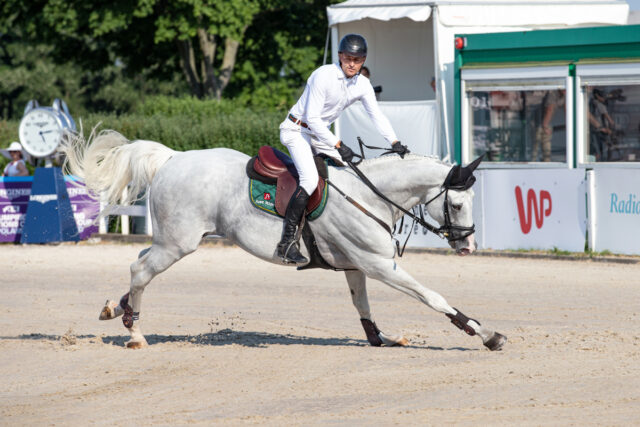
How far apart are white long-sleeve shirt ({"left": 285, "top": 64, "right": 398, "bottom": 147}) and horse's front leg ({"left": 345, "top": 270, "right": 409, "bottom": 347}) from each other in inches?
51.7

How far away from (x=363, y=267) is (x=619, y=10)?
1402cm

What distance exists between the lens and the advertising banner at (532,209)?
16.6m

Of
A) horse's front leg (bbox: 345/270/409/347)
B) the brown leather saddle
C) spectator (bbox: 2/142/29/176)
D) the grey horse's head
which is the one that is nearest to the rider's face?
the brown leather saddle

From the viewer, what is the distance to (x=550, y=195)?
16.8 meters

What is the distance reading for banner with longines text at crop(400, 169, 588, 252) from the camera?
54.6ft

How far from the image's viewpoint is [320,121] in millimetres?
8500

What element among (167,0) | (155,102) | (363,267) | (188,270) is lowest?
(188,270)

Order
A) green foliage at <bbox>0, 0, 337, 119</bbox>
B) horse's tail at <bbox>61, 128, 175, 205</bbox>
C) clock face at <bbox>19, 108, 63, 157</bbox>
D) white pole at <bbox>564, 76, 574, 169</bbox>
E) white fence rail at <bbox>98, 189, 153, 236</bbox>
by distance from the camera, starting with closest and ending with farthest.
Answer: horse's tail at <bbox>61, 128, 175, 205</bbox>, white pole at <bbox>564, 76, 574, 169</bbox>, white fence rail at <bbox>98, 189, 153, 236</bbox>, clock face at <bbox>19, 108, 63, 157</bbox>, green foliage at <bbox>0, 0, 337, 119</bbox>

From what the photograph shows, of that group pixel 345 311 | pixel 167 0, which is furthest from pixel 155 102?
pixel 345 311

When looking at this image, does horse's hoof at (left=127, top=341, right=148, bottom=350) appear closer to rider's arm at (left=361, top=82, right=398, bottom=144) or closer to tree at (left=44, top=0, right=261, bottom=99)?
rider's arm at (left=361, top=82, right=398, bottom=144)

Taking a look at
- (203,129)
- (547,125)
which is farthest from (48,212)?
(547,125)

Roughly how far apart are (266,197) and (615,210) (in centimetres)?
892

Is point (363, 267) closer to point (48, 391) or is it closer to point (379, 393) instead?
point (379, 393)

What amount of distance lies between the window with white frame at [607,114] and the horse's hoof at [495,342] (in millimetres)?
10046
